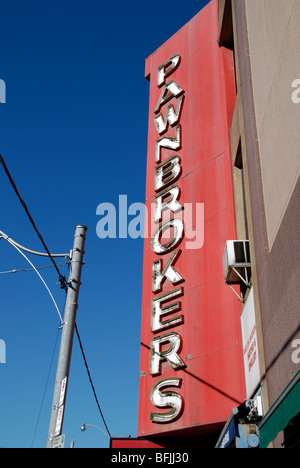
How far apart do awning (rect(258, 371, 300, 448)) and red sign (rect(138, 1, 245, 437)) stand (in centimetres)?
687

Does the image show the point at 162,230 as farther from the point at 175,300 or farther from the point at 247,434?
the point at 247,434

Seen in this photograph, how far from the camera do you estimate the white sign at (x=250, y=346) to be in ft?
40.0

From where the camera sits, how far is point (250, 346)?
12.9 meters

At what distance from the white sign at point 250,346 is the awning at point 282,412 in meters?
3.52

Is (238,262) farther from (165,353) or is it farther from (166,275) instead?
(166,275)

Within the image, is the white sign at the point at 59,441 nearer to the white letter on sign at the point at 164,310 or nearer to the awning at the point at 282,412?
the awning at the point at 282,412

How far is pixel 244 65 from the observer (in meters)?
14.6

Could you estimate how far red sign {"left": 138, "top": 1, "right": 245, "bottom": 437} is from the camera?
633 inches

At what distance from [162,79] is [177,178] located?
23.5 feet

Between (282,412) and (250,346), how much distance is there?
5427 millimetres

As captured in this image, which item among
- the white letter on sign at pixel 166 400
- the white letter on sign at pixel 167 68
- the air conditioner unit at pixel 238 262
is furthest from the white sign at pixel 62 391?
the white letter on sign at pixel 167 68

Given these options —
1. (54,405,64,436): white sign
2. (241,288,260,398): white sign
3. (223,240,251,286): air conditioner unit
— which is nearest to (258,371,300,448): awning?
(241,288,260,398): white sign

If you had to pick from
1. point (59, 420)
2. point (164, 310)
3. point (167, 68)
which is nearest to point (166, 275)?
point (164, 310)

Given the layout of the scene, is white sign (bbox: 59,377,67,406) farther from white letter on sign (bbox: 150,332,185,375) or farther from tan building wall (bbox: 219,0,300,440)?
white letter on sign (bbox: 150,332,185,375)
